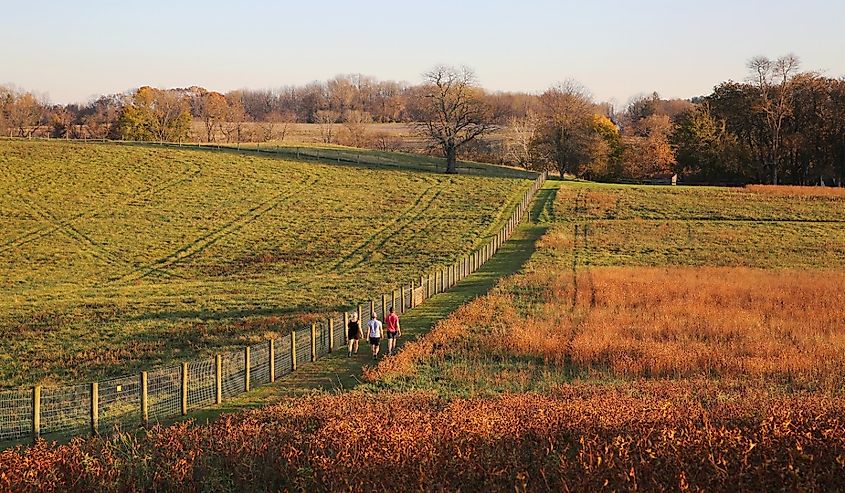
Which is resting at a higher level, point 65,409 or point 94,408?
point 94,408

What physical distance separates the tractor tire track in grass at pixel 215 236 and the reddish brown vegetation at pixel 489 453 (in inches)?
1318

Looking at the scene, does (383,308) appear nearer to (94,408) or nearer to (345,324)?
(345,324)

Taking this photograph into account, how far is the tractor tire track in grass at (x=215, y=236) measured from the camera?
4478 centimetres

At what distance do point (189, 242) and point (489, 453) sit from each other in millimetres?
45007

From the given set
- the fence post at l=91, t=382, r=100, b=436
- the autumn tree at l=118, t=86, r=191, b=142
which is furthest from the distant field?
the autumn tree at l=118, t=86, r=191, b=142

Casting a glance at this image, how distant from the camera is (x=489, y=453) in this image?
9836 mm

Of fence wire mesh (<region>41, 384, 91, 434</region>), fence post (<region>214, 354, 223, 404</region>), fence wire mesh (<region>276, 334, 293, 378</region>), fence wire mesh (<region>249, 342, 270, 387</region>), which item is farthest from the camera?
fence wire mesh (<region>276, 334, 293, 378</region>)

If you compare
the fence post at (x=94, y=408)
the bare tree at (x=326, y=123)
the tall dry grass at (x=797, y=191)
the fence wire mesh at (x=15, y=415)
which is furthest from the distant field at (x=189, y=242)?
the bare tree at (x=326, y=123)

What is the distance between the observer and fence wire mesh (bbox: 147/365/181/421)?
17.1m

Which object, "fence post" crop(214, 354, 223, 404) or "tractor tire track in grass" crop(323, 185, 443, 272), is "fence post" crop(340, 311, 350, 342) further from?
"tractor tire track in grass" crop(323, 185, 443, 272)

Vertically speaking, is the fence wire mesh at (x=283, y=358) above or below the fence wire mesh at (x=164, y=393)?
above

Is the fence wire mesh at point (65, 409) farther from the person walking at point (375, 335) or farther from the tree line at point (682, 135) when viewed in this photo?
the tree line at point (682, 135)

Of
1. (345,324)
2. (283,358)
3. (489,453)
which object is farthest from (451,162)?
(489,453)

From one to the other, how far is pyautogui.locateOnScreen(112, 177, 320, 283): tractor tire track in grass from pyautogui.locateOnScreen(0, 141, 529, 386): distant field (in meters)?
0.13
